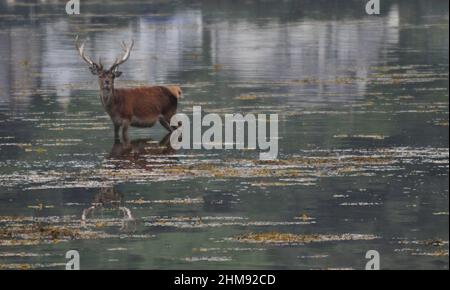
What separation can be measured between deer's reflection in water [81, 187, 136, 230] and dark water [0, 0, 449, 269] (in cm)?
2

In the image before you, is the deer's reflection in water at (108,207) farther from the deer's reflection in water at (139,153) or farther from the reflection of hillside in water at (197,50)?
the reflection of hillside in water at (197,50)

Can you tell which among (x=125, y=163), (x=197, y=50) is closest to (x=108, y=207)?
(x=125, y=163)

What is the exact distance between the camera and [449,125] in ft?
99.5

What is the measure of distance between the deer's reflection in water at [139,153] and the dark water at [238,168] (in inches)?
1.7

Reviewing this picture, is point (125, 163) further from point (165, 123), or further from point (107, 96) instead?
point (165, 123)

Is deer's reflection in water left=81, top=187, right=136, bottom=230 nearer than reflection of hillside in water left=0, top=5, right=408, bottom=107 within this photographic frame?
Yes

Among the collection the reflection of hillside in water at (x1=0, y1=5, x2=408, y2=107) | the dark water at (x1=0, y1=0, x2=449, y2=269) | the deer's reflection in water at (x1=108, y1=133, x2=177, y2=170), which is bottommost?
the reflection of hillside in water at (x1=0, y1=5, x2=408, y2=107)

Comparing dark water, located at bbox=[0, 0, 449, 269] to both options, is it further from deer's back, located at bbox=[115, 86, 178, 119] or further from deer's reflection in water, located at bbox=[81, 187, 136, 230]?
deer's back, located at bbox=[115, 86, 178, 119]

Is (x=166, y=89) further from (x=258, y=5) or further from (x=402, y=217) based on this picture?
(x=258, y=5)

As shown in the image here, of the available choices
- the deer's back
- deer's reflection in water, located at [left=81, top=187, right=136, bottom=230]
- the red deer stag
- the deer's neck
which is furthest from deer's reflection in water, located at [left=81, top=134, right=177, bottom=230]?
the deer's neck

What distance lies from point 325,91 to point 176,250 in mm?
18515

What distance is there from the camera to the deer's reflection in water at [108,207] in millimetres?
20859

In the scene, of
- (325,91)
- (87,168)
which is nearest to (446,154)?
(87,168)

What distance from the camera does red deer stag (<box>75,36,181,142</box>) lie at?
27500mm
